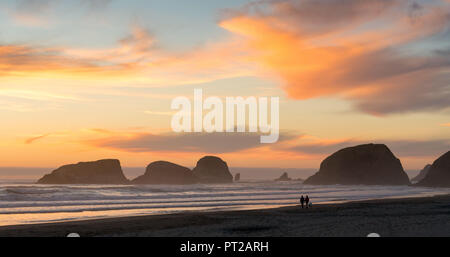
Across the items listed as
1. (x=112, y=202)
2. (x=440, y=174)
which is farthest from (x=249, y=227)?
(x=440, y=174)

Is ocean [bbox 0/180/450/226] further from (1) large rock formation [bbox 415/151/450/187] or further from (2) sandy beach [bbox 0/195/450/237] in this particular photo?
(1) large rock formation [bbox 415/151/450/187]

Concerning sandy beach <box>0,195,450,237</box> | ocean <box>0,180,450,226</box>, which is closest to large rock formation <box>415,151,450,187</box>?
ocean <box>0,180,450,226</box>

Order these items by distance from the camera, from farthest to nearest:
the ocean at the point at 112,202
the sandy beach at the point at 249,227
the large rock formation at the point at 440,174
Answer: the large rock formation at the point at 440,174
the ocean at the point at 112,202
the sandy beach at the point at 249,227

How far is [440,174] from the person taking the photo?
17962 centimetres

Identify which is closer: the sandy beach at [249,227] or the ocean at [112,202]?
the sandy beach at [249,227]

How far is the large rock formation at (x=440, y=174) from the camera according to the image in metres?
176

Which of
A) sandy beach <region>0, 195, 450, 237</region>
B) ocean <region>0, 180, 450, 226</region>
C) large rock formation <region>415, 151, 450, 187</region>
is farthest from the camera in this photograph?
large rock formation <region>415, 151, 450, 187</region>

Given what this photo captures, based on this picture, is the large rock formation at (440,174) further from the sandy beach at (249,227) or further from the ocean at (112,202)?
the sandy beach at (249,227)

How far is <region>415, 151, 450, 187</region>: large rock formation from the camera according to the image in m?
176

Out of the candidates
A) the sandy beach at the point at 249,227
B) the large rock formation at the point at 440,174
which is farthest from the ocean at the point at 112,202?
the large rock formation at the point at 440,174

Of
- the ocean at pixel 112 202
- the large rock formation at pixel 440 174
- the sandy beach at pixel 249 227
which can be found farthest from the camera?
the large rock formation at pixel 440 174

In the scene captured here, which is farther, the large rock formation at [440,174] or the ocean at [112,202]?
the large rock formation at [440,174]
